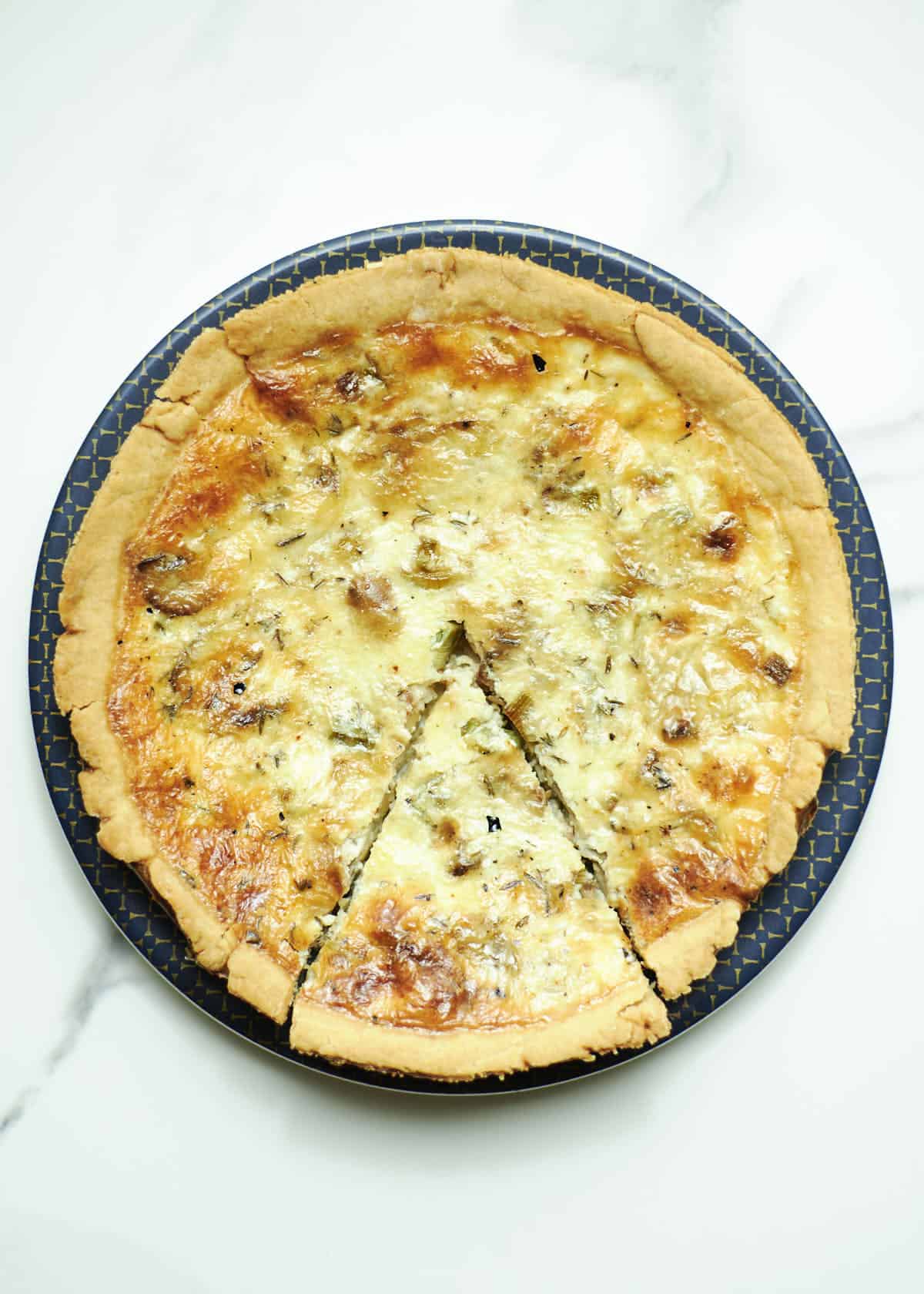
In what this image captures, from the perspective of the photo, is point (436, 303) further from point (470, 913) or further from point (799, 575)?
point (470, 913)

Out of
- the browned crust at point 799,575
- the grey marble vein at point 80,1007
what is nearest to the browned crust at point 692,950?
the browned crust at point 799,575

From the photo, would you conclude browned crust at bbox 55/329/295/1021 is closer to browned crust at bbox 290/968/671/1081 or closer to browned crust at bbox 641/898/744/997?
browned crust at bbox 290/968/671/1081

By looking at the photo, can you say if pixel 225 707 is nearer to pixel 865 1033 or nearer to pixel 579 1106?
pixel 579 1106

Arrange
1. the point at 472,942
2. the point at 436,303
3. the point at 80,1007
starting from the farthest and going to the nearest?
the point at 80,1007 → the point at 436,303 → the point at 472,942

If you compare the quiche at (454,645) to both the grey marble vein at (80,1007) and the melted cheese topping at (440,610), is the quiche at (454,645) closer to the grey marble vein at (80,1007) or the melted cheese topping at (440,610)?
the melted cheese topping at (440,610)

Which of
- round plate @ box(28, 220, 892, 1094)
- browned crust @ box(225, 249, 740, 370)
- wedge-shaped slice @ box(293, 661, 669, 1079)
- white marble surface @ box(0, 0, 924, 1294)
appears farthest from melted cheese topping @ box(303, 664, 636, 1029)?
browned crust @ box(225, 249, 740, 370)

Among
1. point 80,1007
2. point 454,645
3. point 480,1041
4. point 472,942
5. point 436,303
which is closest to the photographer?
point 480,1041

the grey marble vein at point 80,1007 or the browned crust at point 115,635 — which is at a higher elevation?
the browned crust at point 115,635

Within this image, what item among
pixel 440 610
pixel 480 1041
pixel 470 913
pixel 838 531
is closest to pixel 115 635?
pixel 440 610
